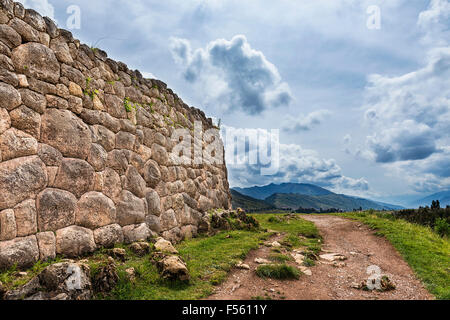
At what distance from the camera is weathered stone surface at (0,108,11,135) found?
17.3 feet

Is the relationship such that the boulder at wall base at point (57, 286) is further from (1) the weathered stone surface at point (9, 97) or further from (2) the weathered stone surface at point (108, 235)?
(1) the weathered stone surface at point (9, 97)

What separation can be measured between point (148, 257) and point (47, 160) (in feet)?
11.5

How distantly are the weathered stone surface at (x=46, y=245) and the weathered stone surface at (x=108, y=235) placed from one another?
111 centimetres

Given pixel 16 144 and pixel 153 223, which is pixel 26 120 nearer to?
pixel 16 144

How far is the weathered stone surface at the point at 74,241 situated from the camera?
5.93 metres

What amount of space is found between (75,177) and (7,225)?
1.84 metres

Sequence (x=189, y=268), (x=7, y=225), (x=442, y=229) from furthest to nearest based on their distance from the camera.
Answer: (x=442, y=229), (x=189, y=268), (x=7, y=225)

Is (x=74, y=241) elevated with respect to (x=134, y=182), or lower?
lower

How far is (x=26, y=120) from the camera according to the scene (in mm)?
5727

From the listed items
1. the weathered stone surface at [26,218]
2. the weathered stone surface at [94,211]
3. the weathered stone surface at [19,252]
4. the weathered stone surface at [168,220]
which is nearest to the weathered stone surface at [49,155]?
the weathered stone surface at [26,218]

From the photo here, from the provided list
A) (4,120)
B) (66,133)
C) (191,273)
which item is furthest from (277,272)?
(4,120)

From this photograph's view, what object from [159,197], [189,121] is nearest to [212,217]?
[159,197]

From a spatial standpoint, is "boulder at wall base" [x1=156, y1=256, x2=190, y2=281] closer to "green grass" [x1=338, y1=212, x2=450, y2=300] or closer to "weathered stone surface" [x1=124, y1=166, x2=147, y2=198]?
"weathered stone surface" [x1=124, y1=166, x2=147, y2=198]

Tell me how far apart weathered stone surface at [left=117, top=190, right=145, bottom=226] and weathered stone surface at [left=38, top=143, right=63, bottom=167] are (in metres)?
2.20
